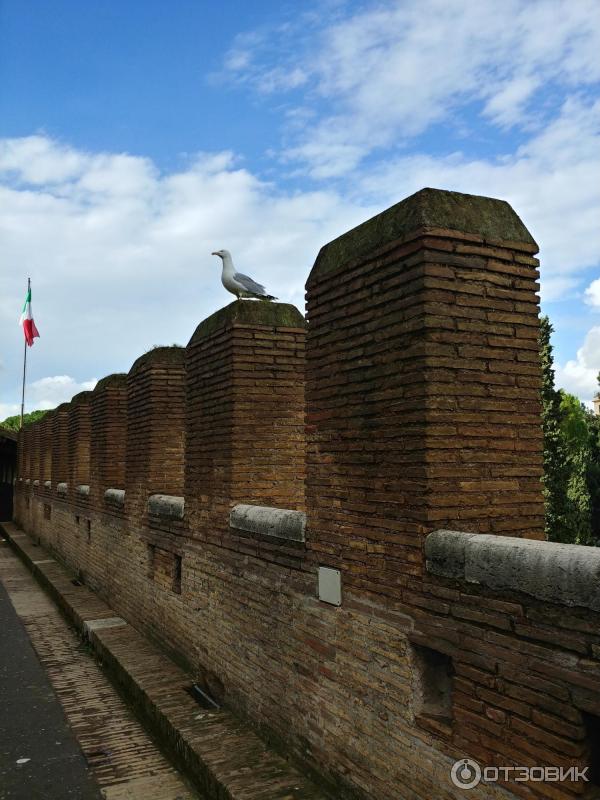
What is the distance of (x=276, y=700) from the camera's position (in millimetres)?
4762

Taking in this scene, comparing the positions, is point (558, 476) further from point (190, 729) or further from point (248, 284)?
point (190, 729)

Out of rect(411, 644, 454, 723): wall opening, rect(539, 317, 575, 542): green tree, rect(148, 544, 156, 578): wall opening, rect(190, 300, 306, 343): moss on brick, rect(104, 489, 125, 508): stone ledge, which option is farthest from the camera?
rect(539, 317, 575, 542): green tree

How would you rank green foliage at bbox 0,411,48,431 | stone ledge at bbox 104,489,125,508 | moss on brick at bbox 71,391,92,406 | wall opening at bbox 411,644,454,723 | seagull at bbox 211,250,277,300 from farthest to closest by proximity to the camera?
green foliage at bbox 0,411,48,431
moss on brick at bbox 71,391,92,406
stone ledge at bbox 104,489,125,508
seagull at bbox 211,250,277,300
wall opening at bbox 411,644,454,723

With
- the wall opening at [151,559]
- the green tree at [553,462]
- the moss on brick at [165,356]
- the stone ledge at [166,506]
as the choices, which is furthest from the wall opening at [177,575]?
the green tree at [553,462]

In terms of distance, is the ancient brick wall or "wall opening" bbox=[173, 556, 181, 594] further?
"wall opening" bbox=[173, 556, 181, 594]

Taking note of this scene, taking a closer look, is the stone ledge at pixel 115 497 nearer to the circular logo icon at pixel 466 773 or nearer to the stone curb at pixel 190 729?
the stone curb at pixel 190 729

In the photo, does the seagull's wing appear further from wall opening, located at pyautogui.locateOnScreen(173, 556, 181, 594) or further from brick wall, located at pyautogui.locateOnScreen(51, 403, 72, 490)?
brick wall, located at pyautogui.locateOnScreen(51, 403, 72, 490)

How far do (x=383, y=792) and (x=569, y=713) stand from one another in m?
1.45

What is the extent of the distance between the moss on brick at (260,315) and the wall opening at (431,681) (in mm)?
3264

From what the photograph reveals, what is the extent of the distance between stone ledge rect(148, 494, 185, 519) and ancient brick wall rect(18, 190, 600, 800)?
1547 mm

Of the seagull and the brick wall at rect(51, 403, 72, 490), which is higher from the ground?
the seagull

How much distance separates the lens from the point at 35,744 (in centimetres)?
593

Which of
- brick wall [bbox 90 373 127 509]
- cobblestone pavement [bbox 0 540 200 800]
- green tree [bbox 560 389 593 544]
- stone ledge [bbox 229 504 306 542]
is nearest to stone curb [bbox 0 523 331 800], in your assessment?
cobblestone pavement [bbox 0 540 200 800]

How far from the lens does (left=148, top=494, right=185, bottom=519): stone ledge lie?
7.00 m
